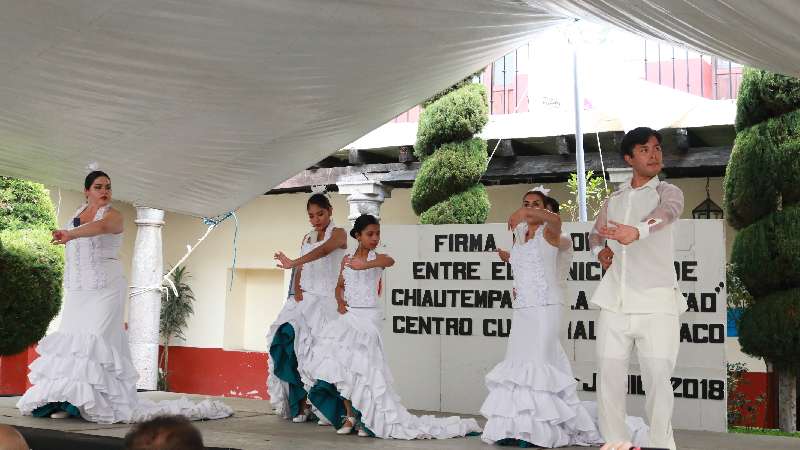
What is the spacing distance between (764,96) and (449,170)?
324 centimetres

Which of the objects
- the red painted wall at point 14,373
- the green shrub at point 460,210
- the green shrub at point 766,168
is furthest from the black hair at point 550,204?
the red painted wall at point 14,373

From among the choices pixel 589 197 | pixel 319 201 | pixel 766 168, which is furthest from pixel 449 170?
pixel 319 201

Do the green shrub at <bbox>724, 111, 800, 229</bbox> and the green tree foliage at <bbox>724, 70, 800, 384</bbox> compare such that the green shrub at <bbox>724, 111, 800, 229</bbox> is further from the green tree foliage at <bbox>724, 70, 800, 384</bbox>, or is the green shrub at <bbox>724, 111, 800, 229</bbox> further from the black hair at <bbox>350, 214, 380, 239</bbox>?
the black hair at <bbox>350, 214, 380, 239</bbox>

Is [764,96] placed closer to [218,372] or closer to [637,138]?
[637,138]

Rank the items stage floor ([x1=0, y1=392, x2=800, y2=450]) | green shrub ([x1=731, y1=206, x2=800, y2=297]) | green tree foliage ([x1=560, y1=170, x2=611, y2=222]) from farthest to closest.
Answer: green tree foliage ([x1=560, y1=170, x2=611, y2=222])
green shrub ([x1=731, y1=206, x2=800, y2=297])
stage floor ([x1=0, y1=392, x2=800, y2=450])

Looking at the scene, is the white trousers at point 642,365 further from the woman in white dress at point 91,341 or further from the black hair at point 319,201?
the woman in white dress at point 91,341

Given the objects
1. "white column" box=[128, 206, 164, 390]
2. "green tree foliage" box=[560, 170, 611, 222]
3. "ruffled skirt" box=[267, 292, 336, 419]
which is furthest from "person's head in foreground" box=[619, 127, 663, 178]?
"white column" box=[128, 206, 164, 390]

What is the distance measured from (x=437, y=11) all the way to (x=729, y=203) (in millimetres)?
4636

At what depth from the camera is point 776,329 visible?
7.39 metres

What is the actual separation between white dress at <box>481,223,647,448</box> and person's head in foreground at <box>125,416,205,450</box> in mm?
3687

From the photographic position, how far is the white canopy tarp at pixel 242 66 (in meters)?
3.89

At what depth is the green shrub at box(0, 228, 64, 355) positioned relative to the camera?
8891 millimetres

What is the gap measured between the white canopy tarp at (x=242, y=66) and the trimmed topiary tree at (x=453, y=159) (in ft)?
8.87

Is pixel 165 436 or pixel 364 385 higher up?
pixel 165 436
